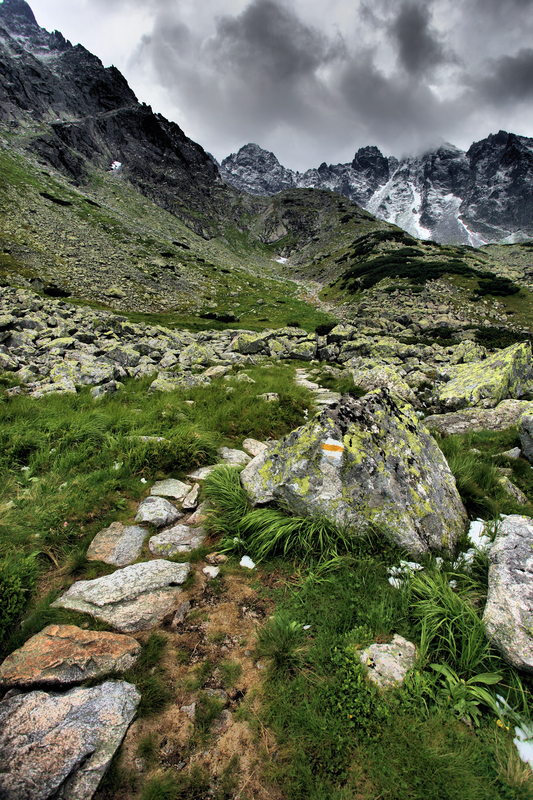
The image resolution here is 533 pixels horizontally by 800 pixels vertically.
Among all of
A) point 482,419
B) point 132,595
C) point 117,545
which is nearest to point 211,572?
point 132,595

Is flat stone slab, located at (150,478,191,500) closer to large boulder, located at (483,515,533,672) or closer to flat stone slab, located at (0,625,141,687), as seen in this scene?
flat stone slab, located at (0,625,141,687)

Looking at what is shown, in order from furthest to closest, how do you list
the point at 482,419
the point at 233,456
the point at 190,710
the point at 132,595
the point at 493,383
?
the point at 493,383, the point at 482,419, the point at 233,456, the point at 132,595, the point at 190,710

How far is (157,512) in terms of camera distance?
434 cm

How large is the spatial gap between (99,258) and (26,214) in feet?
52.3

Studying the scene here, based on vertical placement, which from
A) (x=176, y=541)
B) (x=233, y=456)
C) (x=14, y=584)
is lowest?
(x=176, y=541)

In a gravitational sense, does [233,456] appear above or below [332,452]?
below

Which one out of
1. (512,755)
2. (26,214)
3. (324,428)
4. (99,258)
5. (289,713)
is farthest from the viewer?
(26,214)

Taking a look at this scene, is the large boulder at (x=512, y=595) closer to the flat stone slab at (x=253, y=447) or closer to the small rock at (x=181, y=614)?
the small rock at (x=181, y=614)

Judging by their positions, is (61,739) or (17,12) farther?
(17,12)

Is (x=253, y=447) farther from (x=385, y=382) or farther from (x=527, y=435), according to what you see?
(x=385, y=382)

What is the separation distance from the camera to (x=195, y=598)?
327cm

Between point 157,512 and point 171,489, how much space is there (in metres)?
0.60

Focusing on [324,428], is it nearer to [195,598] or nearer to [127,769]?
[195,598]

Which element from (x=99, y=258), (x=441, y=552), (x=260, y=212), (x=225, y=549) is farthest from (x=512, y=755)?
(x=260, y=212)
